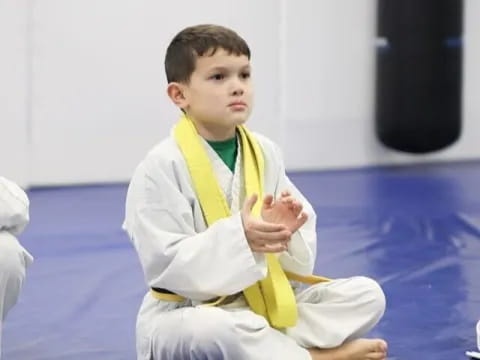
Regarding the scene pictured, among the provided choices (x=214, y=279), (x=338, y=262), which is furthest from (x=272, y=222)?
(x=338, y=262)

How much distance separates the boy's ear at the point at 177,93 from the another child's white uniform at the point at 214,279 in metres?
0.09

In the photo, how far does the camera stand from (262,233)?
2178mm

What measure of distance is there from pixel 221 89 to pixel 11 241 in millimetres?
565

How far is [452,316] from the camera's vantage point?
9.64 feet

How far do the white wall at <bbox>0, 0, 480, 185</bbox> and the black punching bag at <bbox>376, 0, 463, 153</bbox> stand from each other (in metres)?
0.13

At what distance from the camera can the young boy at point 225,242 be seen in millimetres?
2215

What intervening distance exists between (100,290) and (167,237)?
42.7 inches

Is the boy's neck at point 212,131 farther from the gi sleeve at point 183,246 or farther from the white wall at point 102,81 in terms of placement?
the white wall at point 102,81

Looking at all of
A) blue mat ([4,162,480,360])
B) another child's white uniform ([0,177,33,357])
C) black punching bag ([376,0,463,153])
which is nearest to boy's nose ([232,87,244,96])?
another child's white uniform ([0,177,33,357])

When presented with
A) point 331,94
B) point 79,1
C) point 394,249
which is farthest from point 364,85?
point 394,249

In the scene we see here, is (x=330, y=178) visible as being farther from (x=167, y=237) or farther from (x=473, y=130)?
(x=167, y=237)

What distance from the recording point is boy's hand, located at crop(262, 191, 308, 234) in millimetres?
2186

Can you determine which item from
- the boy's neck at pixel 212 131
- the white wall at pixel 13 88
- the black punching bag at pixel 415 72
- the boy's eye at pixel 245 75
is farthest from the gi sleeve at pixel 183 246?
the black punching bag at pixel 415 72

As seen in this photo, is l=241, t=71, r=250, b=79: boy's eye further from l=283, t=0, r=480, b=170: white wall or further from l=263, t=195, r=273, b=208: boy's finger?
l=283, t=0, r=480, b=170: white wall
